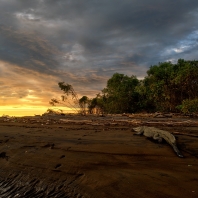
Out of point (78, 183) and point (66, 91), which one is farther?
point (66, 91)

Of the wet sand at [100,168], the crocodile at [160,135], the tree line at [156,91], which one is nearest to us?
the wet sand at [100,168]

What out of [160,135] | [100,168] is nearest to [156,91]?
[160,135]

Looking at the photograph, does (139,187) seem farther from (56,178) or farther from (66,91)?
(66,91)

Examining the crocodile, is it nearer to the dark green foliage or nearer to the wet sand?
the wet sand

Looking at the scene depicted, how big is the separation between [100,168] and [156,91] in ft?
57.6

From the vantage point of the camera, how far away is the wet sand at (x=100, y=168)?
142 inches

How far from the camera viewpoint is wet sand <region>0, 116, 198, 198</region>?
3.61 meters

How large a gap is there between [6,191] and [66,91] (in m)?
17.9

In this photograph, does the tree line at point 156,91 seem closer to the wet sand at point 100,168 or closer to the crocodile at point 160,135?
the crocodile at point 160,135

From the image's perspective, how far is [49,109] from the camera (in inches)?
861

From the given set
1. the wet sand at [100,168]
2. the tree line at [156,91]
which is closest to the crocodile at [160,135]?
the wet sand at [100,168]

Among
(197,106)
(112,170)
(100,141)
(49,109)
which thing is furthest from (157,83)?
(112,170)

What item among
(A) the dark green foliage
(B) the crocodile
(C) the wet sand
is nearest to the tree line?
(A) the dark green foliage

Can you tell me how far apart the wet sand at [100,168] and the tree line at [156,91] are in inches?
485
